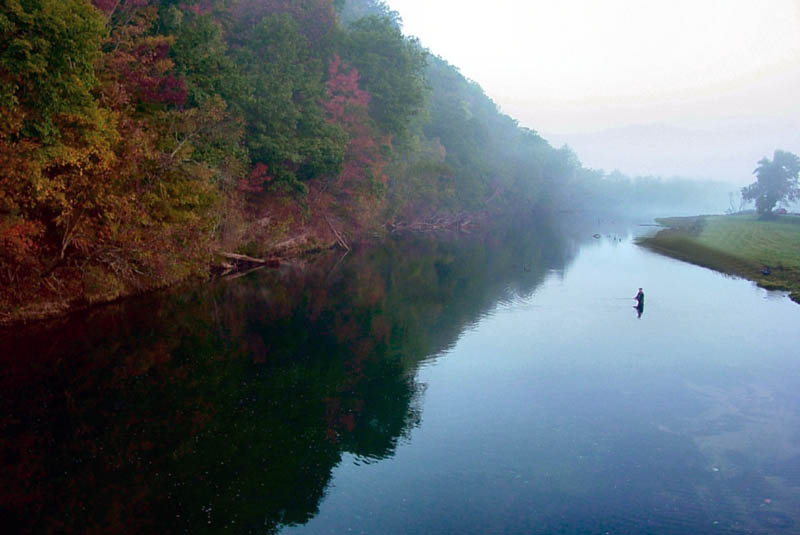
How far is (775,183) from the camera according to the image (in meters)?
98.1

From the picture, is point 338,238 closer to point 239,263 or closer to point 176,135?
point 239,263

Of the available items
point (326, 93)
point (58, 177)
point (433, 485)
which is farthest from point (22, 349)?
point (326, 93)

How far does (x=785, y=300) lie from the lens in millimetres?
36562

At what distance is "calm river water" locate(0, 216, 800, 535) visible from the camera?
1279 cm

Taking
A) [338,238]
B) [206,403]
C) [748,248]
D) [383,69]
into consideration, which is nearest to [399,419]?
[206,403]

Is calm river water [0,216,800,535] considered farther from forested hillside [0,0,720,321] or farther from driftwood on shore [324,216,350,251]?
driftwood on shore [324,216,350,251]

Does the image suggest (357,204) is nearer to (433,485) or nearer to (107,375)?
(107,375)

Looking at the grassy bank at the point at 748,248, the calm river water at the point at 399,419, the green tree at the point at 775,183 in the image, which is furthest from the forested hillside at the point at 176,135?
the green tree at the point at 775,183

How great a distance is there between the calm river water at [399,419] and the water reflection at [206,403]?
0.27ft

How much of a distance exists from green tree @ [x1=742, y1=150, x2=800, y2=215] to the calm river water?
78.7 m

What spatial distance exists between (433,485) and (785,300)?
1327 inches

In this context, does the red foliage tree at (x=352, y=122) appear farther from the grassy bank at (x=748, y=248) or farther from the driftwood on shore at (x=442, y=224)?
the grassy bank at (x=748, y=248)

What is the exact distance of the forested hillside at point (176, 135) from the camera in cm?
2102

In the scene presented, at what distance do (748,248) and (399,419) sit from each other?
56910mm
